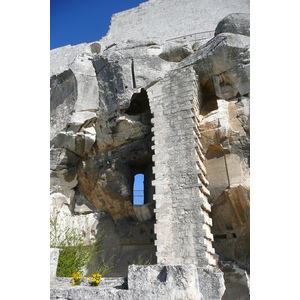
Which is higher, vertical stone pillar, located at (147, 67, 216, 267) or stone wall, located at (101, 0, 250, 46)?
stone wall, located at (101, 0, 250, 46)

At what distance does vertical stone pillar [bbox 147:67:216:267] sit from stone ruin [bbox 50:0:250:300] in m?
0.03

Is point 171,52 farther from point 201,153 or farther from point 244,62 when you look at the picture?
point 201,153

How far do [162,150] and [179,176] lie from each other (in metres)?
0.91

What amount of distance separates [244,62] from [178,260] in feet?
18.5

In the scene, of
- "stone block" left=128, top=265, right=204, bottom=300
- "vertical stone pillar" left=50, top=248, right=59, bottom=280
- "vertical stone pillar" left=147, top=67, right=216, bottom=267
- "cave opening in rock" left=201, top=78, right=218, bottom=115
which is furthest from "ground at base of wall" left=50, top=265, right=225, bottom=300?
"cave opening in rock" left=201, top=78, right=218, bottom=115

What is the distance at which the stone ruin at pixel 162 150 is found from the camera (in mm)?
9047

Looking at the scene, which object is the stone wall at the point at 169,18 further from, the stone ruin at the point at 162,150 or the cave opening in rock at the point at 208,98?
the cave opening in rock at the point at 208,98

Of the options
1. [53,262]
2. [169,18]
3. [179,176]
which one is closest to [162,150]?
[179,176]

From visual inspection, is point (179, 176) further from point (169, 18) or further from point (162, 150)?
point (169, 18)

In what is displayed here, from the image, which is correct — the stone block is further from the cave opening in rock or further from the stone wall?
the stone wall

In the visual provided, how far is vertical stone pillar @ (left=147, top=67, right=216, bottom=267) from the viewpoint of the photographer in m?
8.38

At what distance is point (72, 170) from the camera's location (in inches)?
505

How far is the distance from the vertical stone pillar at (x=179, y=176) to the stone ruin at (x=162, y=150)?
0.08 feet
